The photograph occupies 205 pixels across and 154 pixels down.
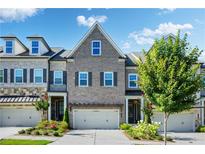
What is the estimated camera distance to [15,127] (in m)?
34.1

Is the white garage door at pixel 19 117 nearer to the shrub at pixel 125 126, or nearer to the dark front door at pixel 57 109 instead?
the dark front door at pixel 57 109

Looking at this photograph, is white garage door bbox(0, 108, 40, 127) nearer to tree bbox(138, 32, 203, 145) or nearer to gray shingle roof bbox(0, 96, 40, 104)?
gray shingle roof bbox(0, 96, 40, 104)

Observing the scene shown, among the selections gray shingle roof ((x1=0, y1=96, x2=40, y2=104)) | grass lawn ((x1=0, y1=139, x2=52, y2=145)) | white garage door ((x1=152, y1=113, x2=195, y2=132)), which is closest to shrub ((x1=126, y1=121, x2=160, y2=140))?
grass lawn ((x1=0, y1=139, x2=52, y2=145))

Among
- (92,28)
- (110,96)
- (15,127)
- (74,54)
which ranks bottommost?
(15,127)

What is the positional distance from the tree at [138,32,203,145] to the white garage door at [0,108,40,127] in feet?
51.3

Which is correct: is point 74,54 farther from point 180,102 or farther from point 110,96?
point 180,102

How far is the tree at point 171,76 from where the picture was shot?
21.0 meters

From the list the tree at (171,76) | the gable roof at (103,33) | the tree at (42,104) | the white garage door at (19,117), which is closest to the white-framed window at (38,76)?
the white garage door at (19,117)

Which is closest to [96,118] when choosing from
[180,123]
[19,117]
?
[19,117]

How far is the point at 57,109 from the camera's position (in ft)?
119

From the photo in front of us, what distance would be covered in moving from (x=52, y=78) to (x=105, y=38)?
19.7ft

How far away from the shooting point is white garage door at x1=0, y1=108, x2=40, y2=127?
35.0m

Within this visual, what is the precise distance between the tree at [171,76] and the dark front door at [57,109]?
15429mm
